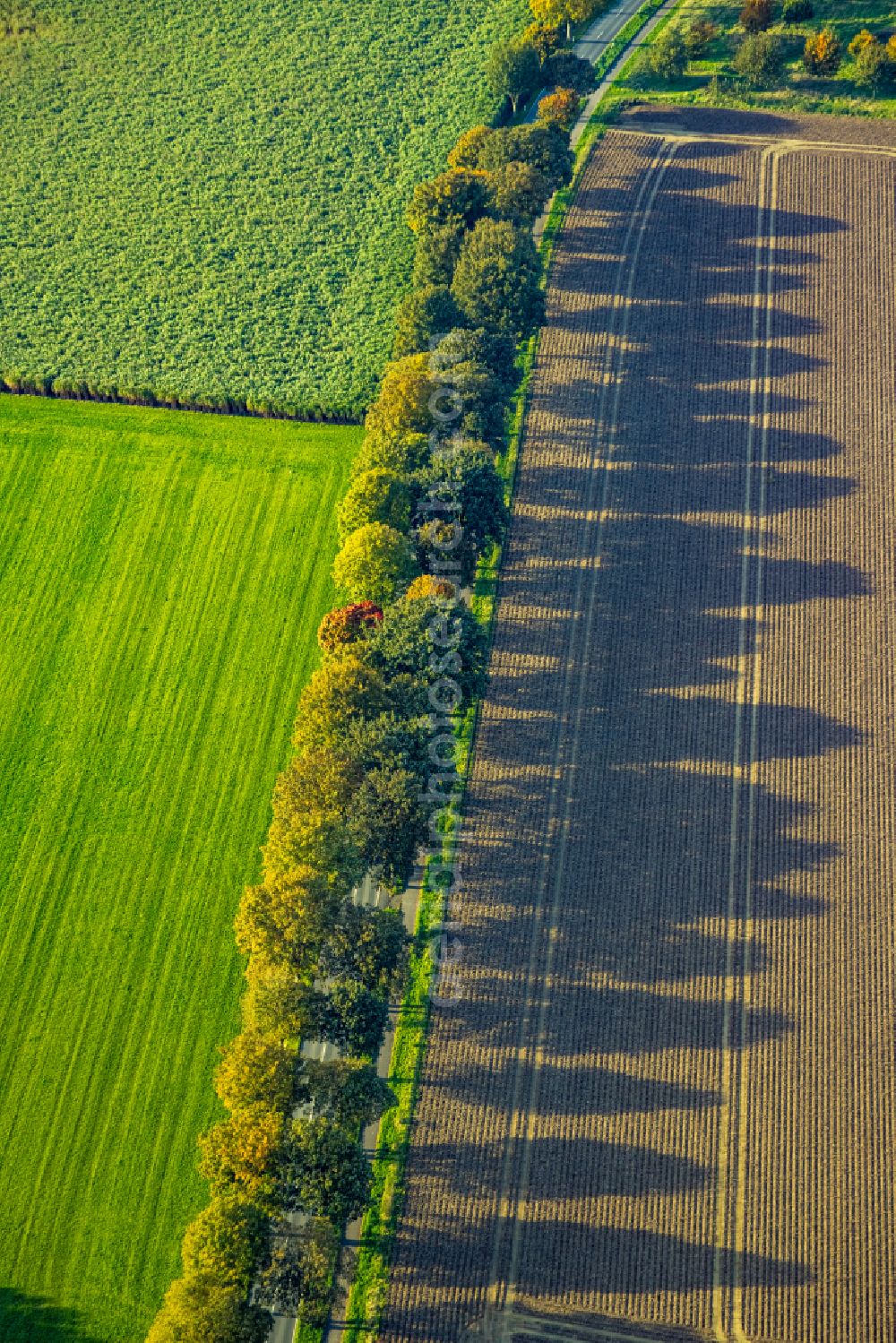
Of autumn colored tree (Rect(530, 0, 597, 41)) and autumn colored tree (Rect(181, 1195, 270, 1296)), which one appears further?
autumn colored tree (Rect(530, 0, 597, 41))

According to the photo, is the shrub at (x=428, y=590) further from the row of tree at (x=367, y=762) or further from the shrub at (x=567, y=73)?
the shrub at (x=567, y=73)

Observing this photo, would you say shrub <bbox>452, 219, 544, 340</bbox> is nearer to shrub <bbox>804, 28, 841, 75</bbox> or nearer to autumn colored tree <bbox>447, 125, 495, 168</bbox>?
autumn colored tree <bbox>447, 125, 495, 168</bbox>

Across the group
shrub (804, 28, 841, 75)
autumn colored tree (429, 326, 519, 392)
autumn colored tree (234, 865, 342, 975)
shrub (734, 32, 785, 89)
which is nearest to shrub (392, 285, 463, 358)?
autumn colored tree (429, 326, 519, 392)

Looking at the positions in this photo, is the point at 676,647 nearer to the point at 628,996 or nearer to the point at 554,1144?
the point at 628,996

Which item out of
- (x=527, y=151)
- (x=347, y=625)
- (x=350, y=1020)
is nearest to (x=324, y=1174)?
(x=350, y=1020)

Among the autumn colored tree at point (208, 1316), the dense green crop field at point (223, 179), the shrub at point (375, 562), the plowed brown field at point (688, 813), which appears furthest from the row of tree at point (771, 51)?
the autumn colored tree at point (208, 1316)
